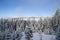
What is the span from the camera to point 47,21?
10.1ft

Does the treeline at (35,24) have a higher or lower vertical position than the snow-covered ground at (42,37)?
higher

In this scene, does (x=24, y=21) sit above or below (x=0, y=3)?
below

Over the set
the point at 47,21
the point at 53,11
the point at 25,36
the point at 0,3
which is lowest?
the point at 25,36

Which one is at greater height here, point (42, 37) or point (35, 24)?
point (35, 24)

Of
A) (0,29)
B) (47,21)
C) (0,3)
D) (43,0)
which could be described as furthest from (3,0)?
(47,21)

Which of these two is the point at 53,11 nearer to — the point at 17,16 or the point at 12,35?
→ the point at 17,16

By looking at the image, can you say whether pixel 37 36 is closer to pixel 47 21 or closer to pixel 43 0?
pixel 47 21

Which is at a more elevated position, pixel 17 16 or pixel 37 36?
pixel 17 16

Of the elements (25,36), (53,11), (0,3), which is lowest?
(25,36)

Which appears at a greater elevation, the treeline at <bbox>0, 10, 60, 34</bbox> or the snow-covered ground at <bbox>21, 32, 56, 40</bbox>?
the treeline at <bbox>0, 10, 60, 34</bbox>

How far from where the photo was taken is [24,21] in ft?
10.3

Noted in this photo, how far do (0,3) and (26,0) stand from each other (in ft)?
2.12

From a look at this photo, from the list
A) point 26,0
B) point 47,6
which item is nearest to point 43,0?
point 47,6

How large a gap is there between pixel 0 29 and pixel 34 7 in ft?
3.30
